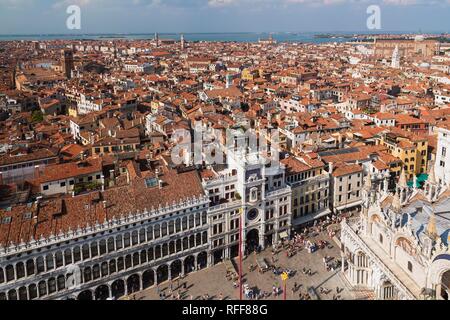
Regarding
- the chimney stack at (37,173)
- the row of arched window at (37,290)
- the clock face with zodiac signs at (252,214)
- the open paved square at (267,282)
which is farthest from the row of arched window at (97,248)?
the chimney stack at (37,173)

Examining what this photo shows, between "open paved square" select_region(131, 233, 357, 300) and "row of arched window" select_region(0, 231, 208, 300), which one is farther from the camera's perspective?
"open paved square" select_region(131, 233, 357, 300)

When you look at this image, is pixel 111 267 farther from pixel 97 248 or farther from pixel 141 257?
pixel 141 257

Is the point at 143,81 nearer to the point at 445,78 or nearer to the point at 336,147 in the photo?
the point at 336,147

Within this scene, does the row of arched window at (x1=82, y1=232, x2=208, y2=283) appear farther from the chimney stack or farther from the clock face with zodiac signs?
the chimney stack

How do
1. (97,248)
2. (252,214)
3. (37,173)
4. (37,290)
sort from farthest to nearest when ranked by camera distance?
(37,173) → (252,214) → (97,248) → (37,290)

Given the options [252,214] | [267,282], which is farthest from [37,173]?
[267,282]

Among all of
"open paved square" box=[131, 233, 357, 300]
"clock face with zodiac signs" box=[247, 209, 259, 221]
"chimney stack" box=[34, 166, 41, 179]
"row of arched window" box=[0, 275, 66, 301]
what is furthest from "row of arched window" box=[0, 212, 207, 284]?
"chimney stack" box=[34, 166, 41, 179]

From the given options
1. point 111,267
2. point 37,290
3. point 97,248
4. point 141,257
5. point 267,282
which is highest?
point 97,248
